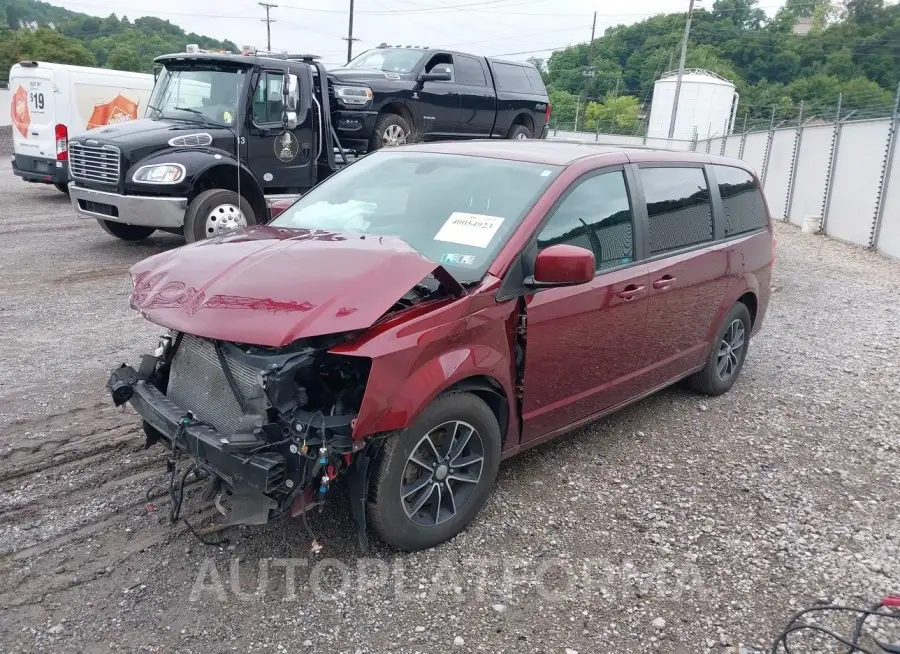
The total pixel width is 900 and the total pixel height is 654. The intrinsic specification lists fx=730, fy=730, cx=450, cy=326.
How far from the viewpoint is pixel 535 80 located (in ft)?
47.5

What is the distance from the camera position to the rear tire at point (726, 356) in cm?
543

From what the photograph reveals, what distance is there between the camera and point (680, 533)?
3.75m

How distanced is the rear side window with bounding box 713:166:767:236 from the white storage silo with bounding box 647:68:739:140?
4740 cm

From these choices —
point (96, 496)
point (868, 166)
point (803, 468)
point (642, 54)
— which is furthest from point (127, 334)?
point (642, 54)

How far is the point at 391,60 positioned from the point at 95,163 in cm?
544

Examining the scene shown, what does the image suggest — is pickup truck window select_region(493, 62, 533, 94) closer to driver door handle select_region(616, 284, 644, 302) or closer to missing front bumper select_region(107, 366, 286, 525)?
driver door handle select_region(616, 284, 644, 302)

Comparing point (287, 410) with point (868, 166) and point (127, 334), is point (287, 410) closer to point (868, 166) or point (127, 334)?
point (127, 334)

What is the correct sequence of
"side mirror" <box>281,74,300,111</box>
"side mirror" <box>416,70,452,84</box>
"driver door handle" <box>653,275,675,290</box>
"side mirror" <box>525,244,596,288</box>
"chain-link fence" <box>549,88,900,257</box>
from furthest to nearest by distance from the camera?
"chain-link fence" <box>549,88,900,257</box> → "side mirror" <box>416,70,452,84</box> → "side mirror" <box>281,74,300,111</box> → "driver door handle" <box>653,275,675,290</box> → "side mirror" <box>525,244,596,288</box>

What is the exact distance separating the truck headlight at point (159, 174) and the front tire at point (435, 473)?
6.41 metres

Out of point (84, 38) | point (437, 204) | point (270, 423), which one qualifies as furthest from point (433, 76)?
point (84, 38)

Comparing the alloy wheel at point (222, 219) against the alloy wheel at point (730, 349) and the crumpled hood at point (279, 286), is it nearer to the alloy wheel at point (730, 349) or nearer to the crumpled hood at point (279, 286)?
the crumpled hood at point (279, 286)

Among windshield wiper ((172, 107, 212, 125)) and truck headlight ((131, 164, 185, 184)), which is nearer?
truck headlight ((131, 164, 185, 184))

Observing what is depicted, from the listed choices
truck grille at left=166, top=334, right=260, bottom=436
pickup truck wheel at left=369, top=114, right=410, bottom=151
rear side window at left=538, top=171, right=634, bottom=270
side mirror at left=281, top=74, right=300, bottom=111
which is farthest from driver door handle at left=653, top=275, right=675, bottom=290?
pickup truck wheel at left=369, top=114, right=410, bottom=151

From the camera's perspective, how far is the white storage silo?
50.7 m
